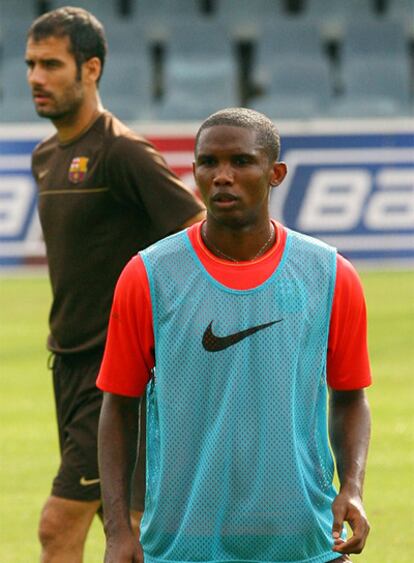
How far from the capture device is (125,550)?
149 inches

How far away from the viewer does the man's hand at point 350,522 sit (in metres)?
3.67

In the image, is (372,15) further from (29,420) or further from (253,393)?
(253,393)

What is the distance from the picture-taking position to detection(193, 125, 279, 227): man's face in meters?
3.80

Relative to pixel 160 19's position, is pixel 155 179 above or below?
above

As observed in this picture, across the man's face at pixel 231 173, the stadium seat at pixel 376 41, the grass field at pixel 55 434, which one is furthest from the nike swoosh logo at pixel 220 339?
the stadium seat at pixel 376 41

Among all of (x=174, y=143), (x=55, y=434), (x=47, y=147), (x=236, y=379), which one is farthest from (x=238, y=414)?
(x=174, y=143)

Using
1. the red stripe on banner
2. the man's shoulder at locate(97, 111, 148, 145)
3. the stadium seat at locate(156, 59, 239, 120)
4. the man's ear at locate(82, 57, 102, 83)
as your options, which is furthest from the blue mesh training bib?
the stadium seat at locate(156, 59, 239, 120)

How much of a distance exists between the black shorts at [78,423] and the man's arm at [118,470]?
174 centimetres

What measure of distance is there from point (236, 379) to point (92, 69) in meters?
2.68

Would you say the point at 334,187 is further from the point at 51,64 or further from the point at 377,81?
the point at 51,64

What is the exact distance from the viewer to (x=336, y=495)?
389cm

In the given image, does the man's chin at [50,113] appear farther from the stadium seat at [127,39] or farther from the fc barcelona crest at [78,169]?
the stadium seat at [127,39]

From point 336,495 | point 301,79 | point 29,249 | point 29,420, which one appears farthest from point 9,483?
point 301,79

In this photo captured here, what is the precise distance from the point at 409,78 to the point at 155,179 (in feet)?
72.5
